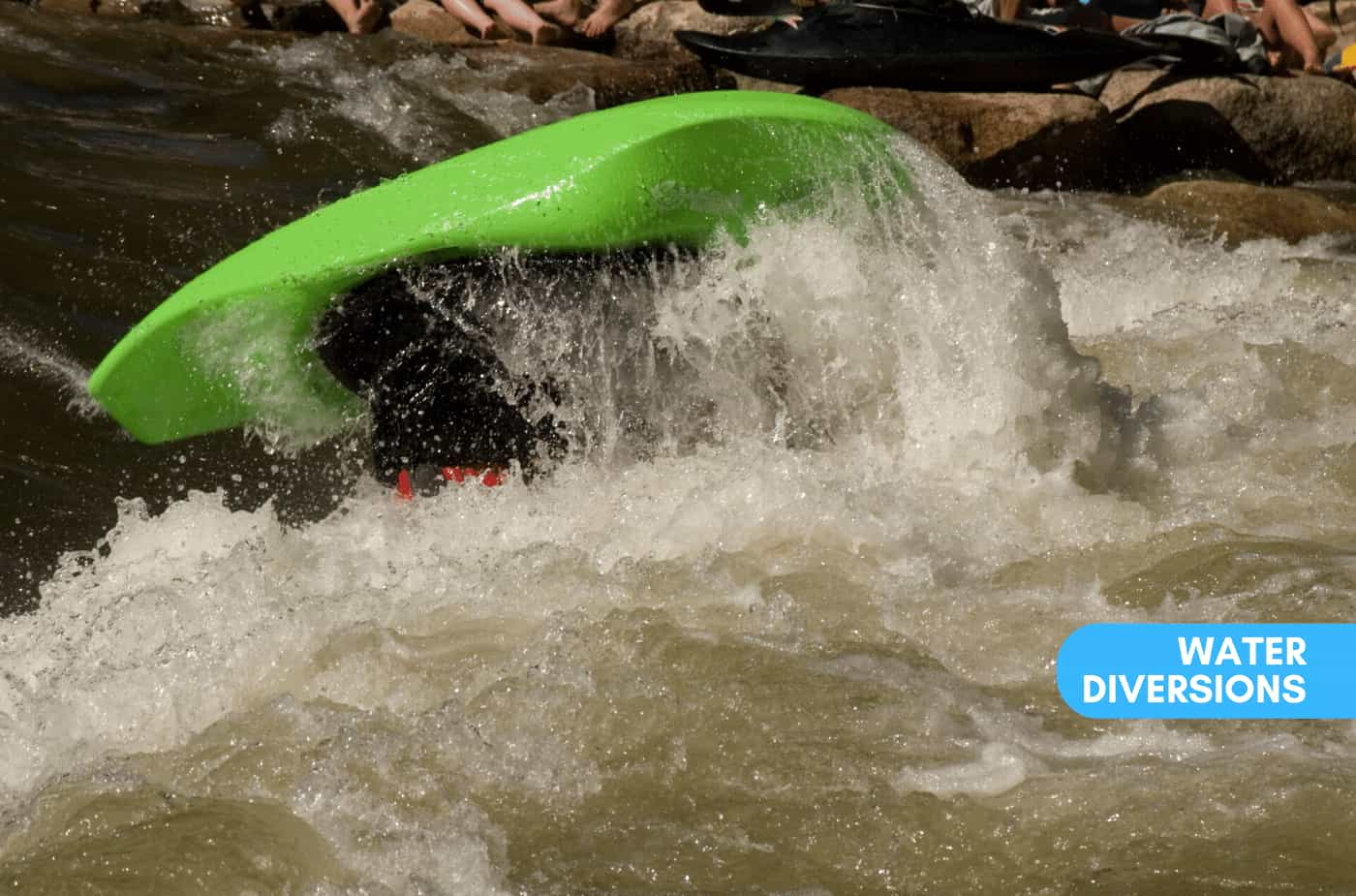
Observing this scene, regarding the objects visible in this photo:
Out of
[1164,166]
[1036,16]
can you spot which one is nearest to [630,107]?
[1164,166]

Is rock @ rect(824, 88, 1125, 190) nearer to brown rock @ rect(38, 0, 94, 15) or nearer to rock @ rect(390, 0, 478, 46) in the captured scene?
rock @ rect(390, 0, 478, 46)

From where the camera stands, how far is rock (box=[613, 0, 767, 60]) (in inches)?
311

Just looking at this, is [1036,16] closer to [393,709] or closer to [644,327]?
[644,327]

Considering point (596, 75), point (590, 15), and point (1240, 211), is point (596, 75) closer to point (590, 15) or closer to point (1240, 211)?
point (590, 15)

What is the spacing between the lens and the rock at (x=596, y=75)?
265 inches

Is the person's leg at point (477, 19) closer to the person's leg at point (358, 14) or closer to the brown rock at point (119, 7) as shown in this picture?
the person's leg at point (358, 14)

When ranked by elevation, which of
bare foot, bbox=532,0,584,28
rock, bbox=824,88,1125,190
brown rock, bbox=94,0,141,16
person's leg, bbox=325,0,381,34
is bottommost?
brown rock, bbox=94,0,141,16

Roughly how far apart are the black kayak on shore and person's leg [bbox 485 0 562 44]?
3.66 ft

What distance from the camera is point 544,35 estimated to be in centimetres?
755

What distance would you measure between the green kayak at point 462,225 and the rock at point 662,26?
498 cm

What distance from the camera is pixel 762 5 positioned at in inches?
309

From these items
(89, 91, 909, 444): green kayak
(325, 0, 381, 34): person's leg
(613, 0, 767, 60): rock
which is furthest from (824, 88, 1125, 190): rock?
(89, 91, 909, 444): green kayak

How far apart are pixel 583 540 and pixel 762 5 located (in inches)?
218

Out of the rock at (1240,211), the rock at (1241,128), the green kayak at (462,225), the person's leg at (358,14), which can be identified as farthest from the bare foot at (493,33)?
the green kayak at (462,225)
